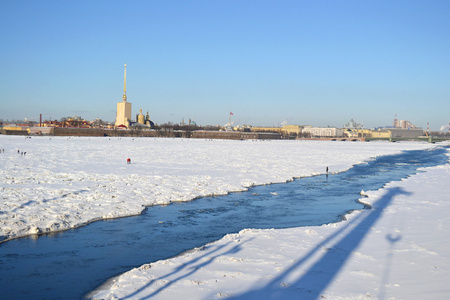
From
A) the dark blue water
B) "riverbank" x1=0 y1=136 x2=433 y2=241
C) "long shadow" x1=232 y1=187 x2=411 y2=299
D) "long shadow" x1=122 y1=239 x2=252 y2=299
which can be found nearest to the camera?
"long shadow" x1=232 y1=187 x2=411 y2=299

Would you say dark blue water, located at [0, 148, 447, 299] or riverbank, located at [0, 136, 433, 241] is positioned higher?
riverbank, located at [0, 136, 433, 241]

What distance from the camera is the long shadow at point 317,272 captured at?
216 inches

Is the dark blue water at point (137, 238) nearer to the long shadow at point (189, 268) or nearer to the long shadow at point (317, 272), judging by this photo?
the long shadow at point (189, 268)

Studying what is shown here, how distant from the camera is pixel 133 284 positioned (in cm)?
586

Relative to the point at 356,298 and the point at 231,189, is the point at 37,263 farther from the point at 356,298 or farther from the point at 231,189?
the point at 231,189

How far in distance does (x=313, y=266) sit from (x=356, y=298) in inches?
54.2

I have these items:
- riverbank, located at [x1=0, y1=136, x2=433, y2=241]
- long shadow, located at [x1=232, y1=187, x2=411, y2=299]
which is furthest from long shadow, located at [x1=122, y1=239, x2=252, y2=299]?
riverbank, located at [x1=0, y1=136, x2=433, y2=241]

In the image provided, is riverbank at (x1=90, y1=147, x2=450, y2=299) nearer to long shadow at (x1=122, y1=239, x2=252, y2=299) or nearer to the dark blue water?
long shadow at (x1=122, y1=239, x2=252, y2=299)

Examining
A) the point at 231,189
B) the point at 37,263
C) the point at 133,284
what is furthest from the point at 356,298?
the point at 231,189

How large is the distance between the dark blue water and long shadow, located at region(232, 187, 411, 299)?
5.35ft

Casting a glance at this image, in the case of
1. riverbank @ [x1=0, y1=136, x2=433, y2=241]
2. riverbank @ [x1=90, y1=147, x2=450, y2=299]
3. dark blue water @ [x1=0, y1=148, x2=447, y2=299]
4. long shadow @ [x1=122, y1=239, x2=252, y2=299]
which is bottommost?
dark blue water @ [x1=0, y1=148, x2=447, y2=299]

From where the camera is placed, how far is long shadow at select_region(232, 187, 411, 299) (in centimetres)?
548

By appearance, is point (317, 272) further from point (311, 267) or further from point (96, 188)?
point (96, 188)

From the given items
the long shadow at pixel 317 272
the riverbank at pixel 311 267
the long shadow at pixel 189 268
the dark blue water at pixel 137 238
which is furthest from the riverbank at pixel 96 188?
the long shadow at pixel 317 272
